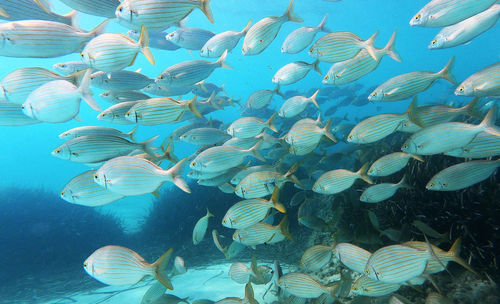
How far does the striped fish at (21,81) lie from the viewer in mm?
3008

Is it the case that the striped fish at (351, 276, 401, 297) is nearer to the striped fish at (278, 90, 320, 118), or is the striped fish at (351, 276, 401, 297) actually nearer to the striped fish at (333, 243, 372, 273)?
the striped fish at (333, 243, 372, 273)

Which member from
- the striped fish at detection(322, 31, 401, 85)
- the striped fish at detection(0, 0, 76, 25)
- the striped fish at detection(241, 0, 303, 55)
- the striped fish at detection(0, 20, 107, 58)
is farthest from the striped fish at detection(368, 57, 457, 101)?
the striped fish at detection(0, 0, 76, 25)

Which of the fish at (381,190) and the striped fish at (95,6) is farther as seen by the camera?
the fish at (381,190)

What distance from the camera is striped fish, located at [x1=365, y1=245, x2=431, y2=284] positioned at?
231 cm

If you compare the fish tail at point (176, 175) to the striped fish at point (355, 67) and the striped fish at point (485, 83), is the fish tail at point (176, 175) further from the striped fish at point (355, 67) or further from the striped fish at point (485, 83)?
the striped fish at point (485, 83)

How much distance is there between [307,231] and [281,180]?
3.56 metres

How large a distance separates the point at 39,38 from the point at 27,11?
78cm

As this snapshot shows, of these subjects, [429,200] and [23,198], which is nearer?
[429,200]

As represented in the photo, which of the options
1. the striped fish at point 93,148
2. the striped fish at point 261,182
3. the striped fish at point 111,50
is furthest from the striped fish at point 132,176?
the striped fish at point 111,50

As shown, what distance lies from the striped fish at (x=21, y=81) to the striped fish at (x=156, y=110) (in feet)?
2.45

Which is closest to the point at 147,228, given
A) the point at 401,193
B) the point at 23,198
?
the point at 23,198

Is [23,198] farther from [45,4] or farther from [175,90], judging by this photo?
[45,4]

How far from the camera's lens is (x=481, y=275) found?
10.5 ft

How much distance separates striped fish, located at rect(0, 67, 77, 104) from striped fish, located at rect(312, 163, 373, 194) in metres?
3.63
